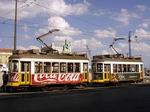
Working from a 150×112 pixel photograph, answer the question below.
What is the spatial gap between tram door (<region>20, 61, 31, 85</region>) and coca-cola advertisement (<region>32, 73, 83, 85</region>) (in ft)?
1.90

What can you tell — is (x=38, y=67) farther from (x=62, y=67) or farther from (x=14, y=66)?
(x=62, y=67)

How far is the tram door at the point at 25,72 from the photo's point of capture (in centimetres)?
3209

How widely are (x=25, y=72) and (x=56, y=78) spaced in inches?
134

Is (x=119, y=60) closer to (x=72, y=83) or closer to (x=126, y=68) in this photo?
(x=126, y=68)

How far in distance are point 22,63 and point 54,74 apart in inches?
136

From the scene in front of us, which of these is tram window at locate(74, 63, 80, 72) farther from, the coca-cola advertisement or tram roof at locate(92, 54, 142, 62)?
tram roof at locate(92, 54, 142, 62)

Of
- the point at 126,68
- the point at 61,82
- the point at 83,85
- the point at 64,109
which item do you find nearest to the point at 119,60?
the point at 126,68

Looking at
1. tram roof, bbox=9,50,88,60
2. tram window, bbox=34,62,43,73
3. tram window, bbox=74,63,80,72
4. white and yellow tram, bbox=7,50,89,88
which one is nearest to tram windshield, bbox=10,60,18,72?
white and yellow tram, bbox=7,50,89,88

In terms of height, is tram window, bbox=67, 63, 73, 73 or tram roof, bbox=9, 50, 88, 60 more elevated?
tram roof, bbox=9, 50, 88, 60

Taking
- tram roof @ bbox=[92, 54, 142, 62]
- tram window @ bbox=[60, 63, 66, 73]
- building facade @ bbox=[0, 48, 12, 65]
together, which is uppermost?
building facade @ bbox=[0, 48, 12, 65]

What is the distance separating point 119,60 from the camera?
42750 millimetres

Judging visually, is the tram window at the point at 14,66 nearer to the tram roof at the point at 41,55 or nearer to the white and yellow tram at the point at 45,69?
the white and yellow tram at the point at 45,69

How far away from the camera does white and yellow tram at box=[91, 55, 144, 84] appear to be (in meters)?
41.3

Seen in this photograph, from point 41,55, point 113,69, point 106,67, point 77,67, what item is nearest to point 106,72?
point 106,67
